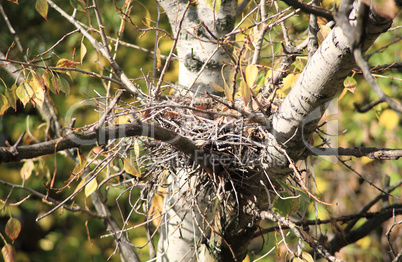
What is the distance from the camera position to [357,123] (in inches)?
150

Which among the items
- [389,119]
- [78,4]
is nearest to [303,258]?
[78,4]

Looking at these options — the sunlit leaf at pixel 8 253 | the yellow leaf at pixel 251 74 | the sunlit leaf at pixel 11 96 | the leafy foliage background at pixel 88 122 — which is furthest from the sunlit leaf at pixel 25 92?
the leafy foliage background at pixel 88 122

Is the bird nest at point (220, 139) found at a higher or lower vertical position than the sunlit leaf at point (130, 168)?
higher

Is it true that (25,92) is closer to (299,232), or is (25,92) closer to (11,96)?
(11,96)

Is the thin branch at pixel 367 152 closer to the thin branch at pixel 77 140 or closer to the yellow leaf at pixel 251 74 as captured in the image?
the yellow leaf at pixel 251 74

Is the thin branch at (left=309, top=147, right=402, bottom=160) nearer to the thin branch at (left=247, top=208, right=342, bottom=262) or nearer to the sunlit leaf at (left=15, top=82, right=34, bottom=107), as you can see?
the thin branch at (left=247, top=208, right=342, bottom=262)

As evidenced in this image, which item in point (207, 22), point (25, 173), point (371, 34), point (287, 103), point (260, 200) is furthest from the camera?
point (25, 173)

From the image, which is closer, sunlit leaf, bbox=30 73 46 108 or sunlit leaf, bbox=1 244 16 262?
sunlit leaf, bbox=30 73 46 108

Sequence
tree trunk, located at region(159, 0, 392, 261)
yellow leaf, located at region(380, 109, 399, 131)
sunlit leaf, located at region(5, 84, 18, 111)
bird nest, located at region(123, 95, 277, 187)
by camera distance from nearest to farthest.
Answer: tree trunk, located at region(159, 0, 392, 261), bird nest, located at region(123, 95, 277, 187), sunlit leaf, located at region(5, 84, 18, 111), yellow leaf, located at region(380, 109, 399, 131)

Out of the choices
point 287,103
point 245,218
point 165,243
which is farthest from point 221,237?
point 287,103

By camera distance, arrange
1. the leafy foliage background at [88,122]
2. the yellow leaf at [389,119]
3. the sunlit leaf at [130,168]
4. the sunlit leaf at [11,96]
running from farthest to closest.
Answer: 1. the yellow leaf at [389,119]
2. the leafy foliage background at [88,122]
3. the sunlit leaf at [11,96]
4. the sunlit leaf at [130,168]


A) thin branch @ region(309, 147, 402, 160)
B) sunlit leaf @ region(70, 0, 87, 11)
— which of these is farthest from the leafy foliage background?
thin branch @ region(309, 147, 402, 160)

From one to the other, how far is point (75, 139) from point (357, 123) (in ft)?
11.5

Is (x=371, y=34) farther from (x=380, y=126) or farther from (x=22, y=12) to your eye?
(x=22, y=12)
